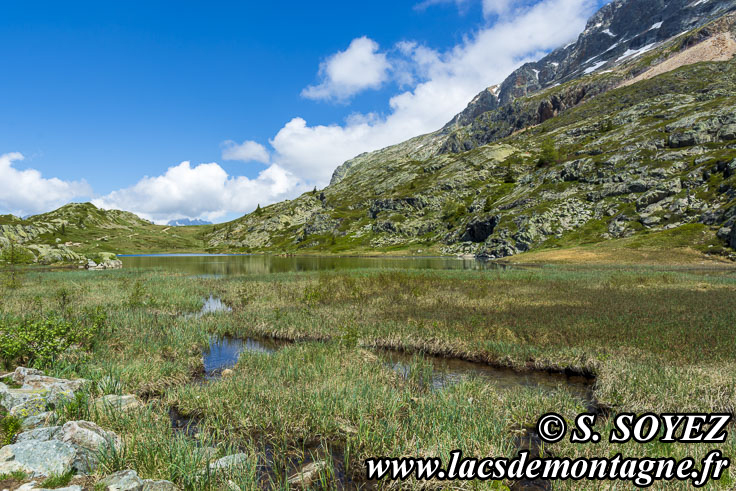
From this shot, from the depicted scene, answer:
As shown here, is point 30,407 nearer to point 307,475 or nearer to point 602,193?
point 307,475

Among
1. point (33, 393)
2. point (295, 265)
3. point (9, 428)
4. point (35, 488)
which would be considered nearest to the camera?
point (35, 488)

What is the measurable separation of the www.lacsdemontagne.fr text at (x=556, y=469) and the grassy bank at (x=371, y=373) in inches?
11.6

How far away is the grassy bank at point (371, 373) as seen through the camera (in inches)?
291

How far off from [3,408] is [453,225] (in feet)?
497

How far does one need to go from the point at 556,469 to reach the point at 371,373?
268 inches

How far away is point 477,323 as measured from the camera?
19.2m

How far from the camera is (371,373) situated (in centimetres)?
1238

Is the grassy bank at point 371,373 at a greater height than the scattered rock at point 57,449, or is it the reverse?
the scattered rock at point 57,449

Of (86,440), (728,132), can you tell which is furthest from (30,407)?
(728,132)

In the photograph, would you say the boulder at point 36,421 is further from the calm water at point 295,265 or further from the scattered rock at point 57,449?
the calm water at point 295,265

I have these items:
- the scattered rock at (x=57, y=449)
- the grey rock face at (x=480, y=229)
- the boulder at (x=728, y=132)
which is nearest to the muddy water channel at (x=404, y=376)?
the scattered rock at (x=57, y=449)

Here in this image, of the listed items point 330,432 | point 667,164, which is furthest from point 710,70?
point 330,432

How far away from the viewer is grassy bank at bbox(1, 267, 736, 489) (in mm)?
7398

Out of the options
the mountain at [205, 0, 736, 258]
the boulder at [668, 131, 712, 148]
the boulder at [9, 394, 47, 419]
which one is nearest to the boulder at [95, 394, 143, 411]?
the boulder at [9, 394, 47, 419]
